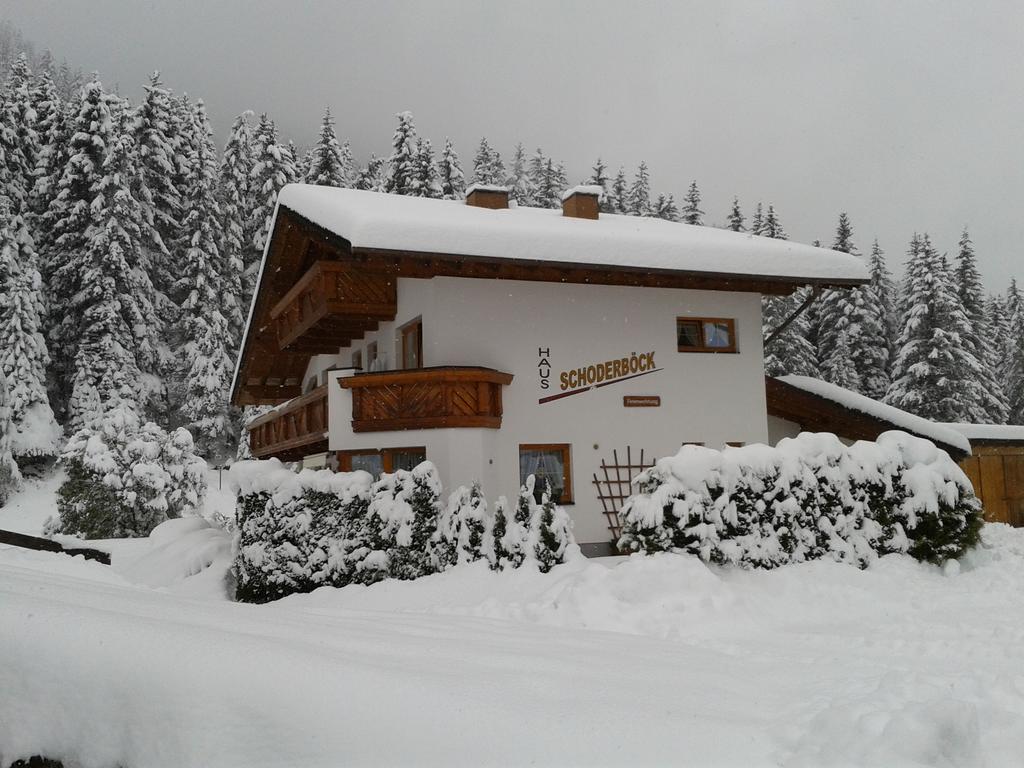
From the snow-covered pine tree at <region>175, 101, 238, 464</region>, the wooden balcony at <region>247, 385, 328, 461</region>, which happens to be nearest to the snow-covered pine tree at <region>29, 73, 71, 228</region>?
the snow-covered pine tree at <region>175, 101, 238, 464</region>

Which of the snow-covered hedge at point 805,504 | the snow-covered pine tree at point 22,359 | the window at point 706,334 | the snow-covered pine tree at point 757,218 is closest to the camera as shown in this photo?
the snow-covered hedge at point 805,504

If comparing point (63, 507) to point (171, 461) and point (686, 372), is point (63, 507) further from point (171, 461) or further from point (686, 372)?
point (686, 372)

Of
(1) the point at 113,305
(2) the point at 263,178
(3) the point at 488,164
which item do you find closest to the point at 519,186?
(3) the point at 488,164

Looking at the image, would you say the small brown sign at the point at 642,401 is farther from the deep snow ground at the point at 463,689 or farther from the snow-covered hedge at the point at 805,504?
the deep snow ground at the point at 463,689

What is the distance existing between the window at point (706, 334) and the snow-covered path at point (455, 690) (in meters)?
9.58

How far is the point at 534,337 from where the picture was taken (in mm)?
16531

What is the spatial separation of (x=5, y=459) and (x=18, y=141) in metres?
16.0

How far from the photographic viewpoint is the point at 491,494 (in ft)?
50.7

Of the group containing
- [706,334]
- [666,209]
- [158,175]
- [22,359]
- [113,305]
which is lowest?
[706,334]

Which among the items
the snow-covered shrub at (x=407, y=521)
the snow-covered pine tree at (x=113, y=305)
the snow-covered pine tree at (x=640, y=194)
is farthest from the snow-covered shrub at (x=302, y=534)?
the snow-covered pine tree at (x=640, y=194)

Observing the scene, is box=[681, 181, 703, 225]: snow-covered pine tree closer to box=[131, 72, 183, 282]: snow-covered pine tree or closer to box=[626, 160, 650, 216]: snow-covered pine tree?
A: box=[626, 160, 650, 216]: snow-covered pine tree

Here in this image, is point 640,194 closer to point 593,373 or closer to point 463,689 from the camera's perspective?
point 593,373

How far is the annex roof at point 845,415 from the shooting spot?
19.6 metres

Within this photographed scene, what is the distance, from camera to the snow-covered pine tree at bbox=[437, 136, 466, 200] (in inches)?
1880
